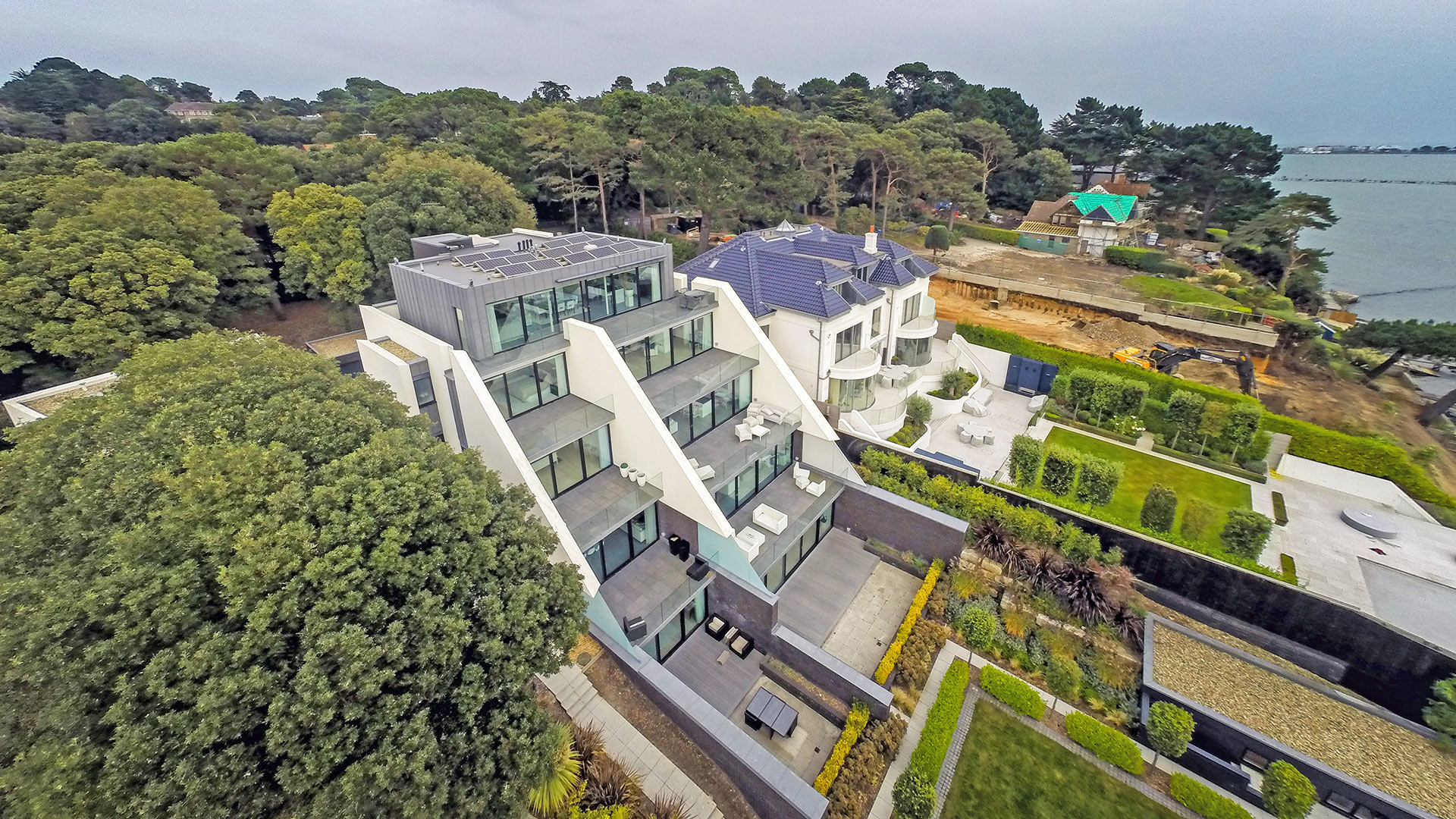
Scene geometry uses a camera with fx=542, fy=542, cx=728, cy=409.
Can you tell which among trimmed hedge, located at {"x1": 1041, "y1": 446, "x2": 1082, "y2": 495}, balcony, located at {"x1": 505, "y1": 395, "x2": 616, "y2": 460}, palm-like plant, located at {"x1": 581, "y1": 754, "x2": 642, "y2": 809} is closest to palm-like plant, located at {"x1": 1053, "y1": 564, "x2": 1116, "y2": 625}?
trimmed hedge, located at {"x1": 1041, "y1": 446, "x2": 1082, "y2": 495}

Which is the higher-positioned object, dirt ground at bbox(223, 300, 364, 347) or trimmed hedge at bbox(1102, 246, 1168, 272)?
trimmed hedge at bbox(1102, 246, 1168, 272)

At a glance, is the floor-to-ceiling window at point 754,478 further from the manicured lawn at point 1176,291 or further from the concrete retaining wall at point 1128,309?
the manicured lawn at point 1176,291

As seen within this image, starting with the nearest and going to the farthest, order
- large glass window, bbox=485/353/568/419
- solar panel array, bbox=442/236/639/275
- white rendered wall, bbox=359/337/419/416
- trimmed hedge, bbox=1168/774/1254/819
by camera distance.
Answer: trimmed hedge, bbox=1168/774/1254/819, large glass window, bbox=485/353/568/419, white rendered wall, bbox=359/337/419/416, solar panel array, bbox=442/236/639/275

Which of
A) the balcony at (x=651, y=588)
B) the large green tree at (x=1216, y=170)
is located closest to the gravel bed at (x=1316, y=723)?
the balcony at (x=651, y=588)

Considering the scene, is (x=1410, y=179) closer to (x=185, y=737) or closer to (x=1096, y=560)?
(x=1096, y=560)

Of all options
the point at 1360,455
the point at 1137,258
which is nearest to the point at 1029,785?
the point at 1360,455

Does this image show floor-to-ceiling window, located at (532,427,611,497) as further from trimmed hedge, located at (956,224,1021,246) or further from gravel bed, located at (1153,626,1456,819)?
trimmed hedge, located at (956,224,1021,246)

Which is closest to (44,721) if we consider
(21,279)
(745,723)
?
(745,723)
